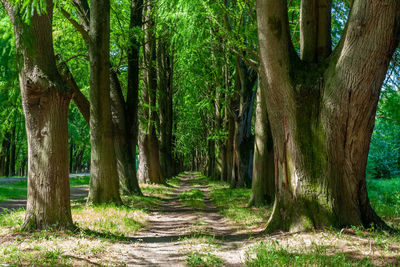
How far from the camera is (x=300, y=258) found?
4.28 m

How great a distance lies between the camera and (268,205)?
10.3 meters

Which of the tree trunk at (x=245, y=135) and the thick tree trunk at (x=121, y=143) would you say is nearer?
the thick tree trunk at (x=121, y=143)

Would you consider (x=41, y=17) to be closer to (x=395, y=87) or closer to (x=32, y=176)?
(x=32, y=176)

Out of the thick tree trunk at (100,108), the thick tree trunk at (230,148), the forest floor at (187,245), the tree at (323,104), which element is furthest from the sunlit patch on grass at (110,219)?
the thick tree trunk at (230,148)

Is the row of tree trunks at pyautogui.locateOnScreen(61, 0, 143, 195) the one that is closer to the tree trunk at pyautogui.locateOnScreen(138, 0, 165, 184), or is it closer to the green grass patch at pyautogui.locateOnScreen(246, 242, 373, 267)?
the tree trunk at pyautogui.locateOnScreen(138, 0, 165, 184)

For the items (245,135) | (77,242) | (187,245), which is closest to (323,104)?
(187,245)

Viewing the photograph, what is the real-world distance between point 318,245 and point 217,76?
1476 cm

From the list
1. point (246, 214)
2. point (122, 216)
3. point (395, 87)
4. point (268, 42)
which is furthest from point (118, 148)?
point (395, 87)

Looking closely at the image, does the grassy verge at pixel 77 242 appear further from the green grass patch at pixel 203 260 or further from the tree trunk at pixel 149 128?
the tree trunk at pixel 149 128

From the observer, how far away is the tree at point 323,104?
17.3ft

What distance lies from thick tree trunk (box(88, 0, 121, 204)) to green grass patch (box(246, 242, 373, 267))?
627cm

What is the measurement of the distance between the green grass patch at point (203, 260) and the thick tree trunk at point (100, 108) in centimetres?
572

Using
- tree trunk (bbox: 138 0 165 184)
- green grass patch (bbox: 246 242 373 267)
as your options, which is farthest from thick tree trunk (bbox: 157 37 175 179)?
green grass patch (bbox: 246 242 373 267)

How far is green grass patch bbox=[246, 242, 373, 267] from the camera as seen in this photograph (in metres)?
4.09
